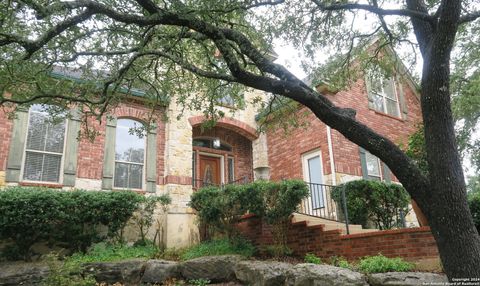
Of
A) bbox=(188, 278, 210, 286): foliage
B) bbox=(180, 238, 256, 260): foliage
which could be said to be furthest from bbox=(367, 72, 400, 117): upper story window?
bbox=(188, 278, 210, 286): foliage

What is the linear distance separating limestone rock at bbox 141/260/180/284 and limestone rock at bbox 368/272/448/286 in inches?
168

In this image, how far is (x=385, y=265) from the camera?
5797 millimetres

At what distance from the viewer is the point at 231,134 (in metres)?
14.2

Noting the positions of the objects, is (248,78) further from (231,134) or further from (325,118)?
(231,134)

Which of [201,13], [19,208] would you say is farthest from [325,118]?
[19,208]

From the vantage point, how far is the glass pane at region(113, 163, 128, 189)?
10.6m

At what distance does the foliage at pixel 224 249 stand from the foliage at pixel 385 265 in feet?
9.28

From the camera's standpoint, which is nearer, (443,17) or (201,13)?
(443,17)

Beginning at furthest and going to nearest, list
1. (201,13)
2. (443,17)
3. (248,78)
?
1. (201,13)
2. (248,78)
3. (443,17)

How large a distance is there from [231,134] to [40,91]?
8680mm

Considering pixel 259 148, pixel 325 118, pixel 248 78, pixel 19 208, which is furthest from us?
pixel 259 148

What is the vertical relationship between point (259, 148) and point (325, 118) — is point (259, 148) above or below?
above

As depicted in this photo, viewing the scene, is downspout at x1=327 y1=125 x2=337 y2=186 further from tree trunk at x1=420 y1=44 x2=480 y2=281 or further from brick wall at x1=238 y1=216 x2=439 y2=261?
tree trunk at x1=420 y1=44 x2=480 y2=281

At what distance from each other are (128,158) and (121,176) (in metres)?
0.62
